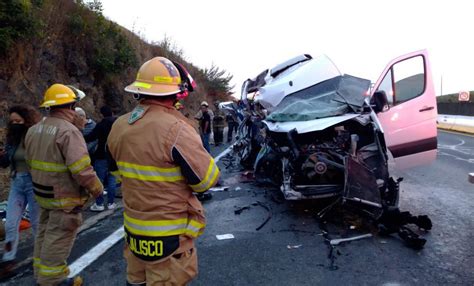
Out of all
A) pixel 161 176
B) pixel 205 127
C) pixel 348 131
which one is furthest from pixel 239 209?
pixel 205 127

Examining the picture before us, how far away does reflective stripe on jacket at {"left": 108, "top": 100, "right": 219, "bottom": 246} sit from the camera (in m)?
1.94

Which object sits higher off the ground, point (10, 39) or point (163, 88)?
point (10, 39)

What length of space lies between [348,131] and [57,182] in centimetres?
355

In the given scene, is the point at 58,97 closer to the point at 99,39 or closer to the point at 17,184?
the point at 17,184

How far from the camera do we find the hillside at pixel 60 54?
7699 mm

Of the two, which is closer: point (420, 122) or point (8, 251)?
point (8, 251)

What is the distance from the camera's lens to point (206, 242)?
418 centimetres

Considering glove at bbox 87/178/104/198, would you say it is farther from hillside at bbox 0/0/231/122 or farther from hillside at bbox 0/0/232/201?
hillside at bbox 0/0/231/122

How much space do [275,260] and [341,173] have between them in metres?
1.65

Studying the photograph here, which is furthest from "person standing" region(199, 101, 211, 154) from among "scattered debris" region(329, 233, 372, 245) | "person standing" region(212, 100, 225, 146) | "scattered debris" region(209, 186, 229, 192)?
"scattered debris" region(329, 233, 372, 245)

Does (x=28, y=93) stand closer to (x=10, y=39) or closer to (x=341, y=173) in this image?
(x=10, y=39)

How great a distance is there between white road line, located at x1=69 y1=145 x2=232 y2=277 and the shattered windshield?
2735 mm

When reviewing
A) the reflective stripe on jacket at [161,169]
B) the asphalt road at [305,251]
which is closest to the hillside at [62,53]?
the asphalt road at [305,251]

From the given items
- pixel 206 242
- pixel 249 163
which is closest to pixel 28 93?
pixel 249 163
